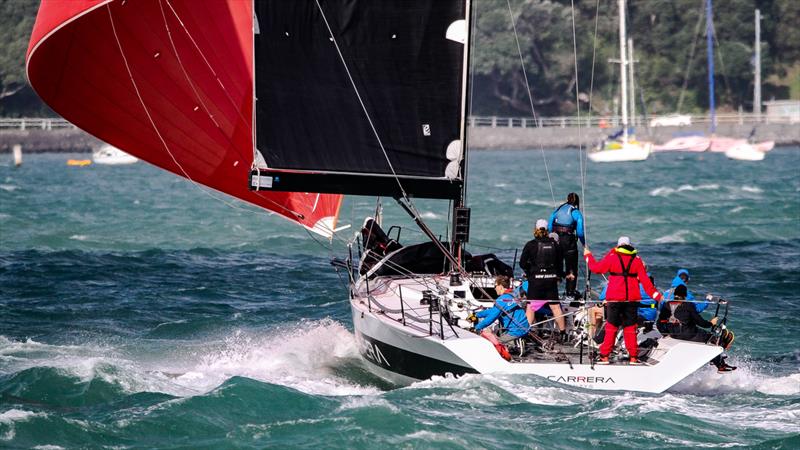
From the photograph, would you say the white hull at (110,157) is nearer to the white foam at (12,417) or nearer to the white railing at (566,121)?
the white railing at (566,121)

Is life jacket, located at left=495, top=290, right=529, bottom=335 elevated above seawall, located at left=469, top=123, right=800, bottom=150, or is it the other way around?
seawall, located at left=469, top=123, right=800, bottom=150

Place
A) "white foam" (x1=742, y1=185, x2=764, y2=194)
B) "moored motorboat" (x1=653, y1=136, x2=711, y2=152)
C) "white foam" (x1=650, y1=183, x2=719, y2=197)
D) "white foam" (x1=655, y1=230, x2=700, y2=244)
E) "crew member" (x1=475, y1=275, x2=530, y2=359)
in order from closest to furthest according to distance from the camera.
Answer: "crew member" (x1=475, y1=275, x2=530, y2=359) → "white foam" (x1=655, y1=230, x2=700, y2=244) → "white foam" (x1=650, y1=183, x2=719, y2=197) → "white foam" (x1=742, y1=185, x2=764, y2=194) → "moored motorboat" (x1=653, y1=136, x2=711, y2=152)

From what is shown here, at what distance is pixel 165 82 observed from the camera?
17.5 metres

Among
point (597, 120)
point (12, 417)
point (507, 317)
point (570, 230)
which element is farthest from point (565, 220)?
point (597, 120)

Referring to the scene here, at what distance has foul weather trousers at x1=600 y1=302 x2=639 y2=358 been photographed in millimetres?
13766

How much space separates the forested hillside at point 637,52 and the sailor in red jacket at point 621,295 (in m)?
77.5

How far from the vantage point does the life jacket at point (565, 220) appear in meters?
15.9

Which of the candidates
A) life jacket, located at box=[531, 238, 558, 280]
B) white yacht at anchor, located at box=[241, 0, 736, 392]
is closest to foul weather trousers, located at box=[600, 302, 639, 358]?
life jacket, located at box=[531, 238, 558, 280]

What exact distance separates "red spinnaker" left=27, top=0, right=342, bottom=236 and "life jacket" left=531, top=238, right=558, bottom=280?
17.2 ft

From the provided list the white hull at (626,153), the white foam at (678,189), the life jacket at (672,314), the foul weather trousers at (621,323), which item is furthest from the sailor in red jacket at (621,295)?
the white hull at (626,153)

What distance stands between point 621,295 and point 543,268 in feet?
3.70

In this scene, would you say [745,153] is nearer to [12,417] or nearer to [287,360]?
[287,360]

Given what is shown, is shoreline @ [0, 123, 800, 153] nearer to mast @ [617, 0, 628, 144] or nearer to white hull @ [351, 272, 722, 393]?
mast @ [617, 0, 628, 144]

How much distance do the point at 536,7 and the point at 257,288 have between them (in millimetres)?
74921
